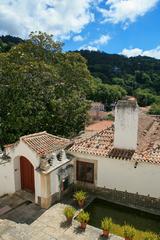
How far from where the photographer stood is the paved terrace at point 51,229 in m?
11.5


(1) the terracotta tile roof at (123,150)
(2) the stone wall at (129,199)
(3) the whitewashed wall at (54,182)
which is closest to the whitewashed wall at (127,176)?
(2) the stone wall at (129,199)

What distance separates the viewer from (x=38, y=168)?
1524cm

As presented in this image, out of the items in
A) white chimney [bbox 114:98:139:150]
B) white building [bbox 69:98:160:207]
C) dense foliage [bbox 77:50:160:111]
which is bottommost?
white building [bbox 69:98:160:207]

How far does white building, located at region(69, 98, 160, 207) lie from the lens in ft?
52.1

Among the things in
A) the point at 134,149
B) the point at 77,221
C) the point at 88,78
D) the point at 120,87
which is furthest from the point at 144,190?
the point at 120,87

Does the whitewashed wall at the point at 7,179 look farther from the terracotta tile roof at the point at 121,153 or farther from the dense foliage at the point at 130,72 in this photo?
the dense foliage at the point at 130,72

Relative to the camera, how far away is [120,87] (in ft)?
290

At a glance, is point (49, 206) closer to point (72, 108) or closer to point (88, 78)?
point (72, 108)

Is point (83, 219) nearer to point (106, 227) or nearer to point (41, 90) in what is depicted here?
point (106, 227)

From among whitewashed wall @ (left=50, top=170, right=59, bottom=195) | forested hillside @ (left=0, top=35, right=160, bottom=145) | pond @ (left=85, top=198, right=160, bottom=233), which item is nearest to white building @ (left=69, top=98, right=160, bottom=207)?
pond @ (left=85, top=198, right=160, bottom=233)

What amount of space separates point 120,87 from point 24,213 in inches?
3044

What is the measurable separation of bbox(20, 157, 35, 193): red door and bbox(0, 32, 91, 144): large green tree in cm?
561

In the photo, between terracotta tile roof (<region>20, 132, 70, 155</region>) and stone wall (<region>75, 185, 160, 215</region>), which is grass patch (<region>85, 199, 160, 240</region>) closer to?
stone wall (<region>75, 185, 160, 215</region>)

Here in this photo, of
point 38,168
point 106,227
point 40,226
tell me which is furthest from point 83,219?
point 38,168
